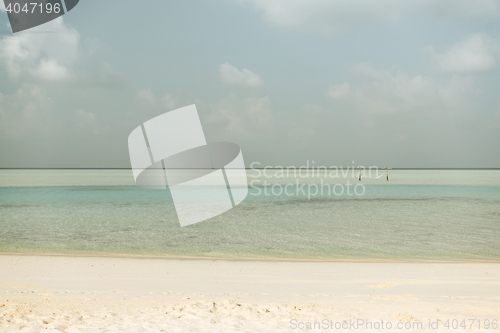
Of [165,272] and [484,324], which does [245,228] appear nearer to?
[165,272]

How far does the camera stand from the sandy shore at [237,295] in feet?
15.7

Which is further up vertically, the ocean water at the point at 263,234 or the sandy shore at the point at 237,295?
the sandy shore at the point at 237,295

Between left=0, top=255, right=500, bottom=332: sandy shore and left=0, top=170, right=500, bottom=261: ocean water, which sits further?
left=0, top=170, right=500, bottom=261: ocean water

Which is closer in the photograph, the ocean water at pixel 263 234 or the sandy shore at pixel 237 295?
the sandy shore at pixel 237 295

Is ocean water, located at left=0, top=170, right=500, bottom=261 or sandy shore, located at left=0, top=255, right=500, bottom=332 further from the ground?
sandy shore, located at left=0, top=255, right=500, bottom=332

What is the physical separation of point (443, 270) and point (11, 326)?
822 centimetres

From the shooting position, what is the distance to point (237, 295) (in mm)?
6188

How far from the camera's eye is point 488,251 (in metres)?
11.4

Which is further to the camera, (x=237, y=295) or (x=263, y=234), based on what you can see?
(x=263, y=234)

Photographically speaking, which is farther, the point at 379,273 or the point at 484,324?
the point at 379,273

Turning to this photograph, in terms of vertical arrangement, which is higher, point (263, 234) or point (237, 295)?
point (237, 295)

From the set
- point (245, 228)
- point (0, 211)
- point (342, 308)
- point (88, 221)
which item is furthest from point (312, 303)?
point (0, 211)

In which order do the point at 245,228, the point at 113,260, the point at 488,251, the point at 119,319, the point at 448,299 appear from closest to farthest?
the point at 119,319
the point at 448,299
the point at 113,260
the point at 488,251
the point at 245,228

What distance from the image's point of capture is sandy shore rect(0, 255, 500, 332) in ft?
15.7
